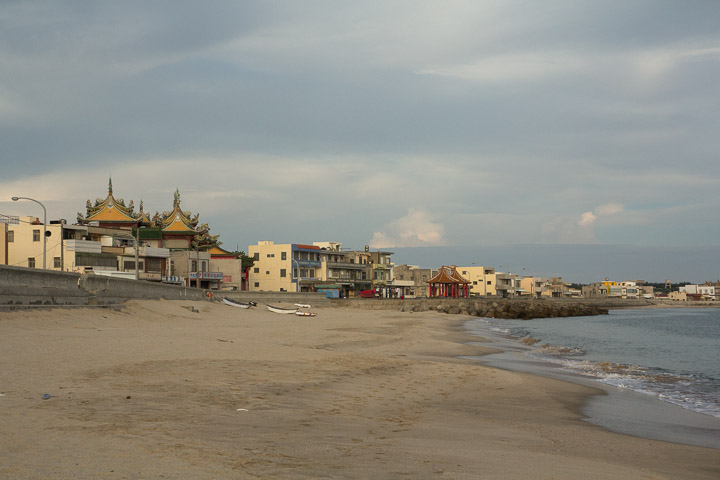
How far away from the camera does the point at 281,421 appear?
11719mm

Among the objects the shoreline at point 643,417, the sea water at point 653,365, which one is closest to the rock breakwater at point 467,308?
the sea water at point 653,365

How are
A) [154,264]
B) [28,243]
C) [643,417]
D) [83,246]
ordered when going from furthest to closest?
[154,264] < [83,246] < [28,243] < [643,417]

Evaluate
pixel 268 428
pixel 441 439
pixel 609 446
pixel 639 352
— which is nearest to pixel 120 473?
pixel 268 428

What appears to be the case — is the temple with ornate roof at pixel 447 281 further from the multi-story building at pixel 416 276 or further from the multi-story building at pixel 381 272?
the multi-story building at pixel 416 276

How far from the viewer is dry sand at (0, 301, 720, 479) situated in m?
8.41

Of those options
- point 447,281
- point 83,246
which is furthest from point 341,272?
point 83,246

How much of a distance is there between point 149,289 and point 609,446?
47518 mm

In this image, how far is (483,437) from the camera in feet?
39.8

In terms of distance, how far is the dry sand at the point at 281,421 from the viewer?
8.41m

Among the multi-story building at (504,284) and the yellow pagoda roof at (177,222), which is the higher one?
the yellow pagoda roof at (177,222)

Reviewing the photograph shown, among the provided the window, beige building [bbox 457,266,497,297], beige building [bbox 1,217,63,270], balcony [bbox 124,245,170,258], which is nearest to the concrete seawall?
beige building [bbox 1,217,63,270]

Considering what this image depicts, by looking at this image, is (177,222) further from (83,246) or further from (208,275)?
(83,246)

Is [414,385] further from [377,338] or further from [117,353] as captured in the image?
[377,338]

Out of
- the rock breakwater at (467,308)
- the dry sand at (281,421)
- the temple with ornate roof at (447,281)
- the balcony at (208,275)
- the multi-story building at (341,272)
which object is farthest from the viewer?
the temple with ornate roof at (447,281)
